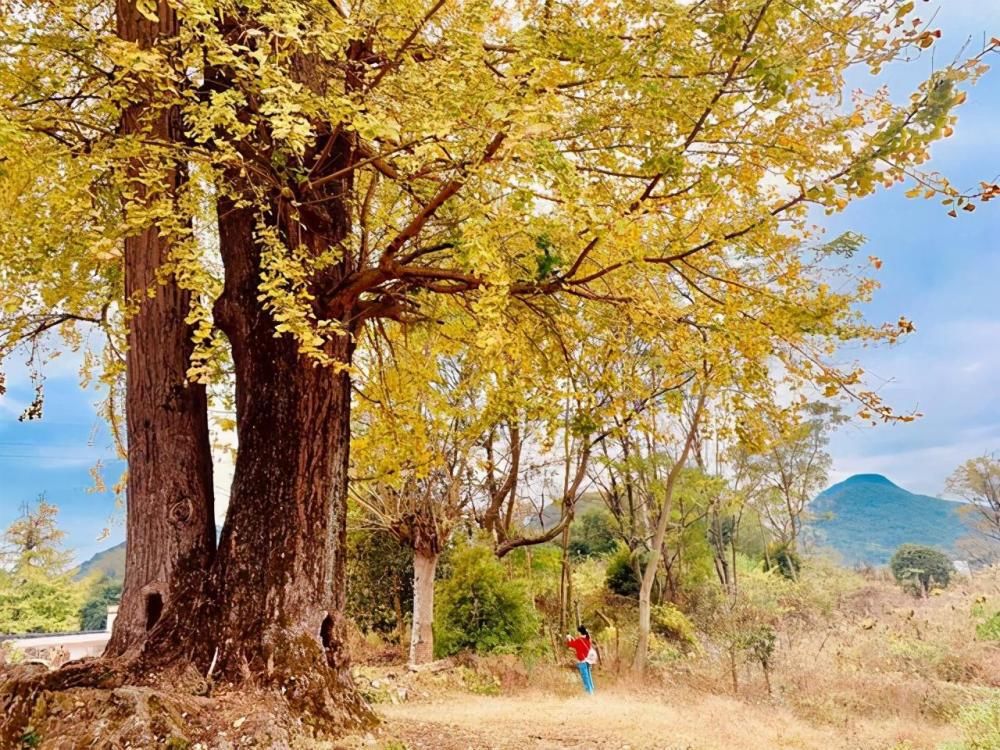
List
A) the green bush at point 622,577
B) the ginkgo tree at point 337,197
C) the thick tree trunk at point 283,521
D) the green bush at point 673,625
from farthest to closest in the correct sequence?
the green bush at point 622,577, the green bush at point 673,625, the thick tree trunk at point 283,521, the ginkgo tree at point 337,197

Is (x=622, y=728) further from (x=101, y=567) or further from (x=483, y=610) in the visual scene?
(x=101, y=567)

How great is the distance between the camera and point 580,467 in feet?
38.5

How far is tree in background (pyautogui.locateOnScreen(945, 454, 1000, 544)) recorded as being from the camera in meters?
21.8

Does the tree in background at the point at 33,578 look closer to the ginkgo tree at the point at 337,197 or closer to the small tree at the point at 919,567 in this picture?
the ginkgo tree at the point at 337,197

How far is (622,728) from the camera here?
5820 millimetres

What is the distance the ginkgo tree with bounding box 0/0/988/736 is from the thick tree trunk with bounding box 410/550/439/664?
7166 millimetres

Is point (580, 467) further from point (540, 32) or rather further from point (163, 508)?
point (540, 32)

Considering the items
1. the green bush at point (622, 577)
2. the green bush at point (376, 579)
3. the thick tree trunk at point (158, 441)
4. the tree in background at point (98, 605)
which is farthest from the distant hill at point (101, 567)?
the thick tree trunk at point (158, 441)

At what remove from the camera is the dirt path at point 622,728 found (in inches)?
191

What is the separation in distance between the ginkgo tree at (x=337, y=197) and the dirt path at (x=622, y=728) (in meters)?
1.33

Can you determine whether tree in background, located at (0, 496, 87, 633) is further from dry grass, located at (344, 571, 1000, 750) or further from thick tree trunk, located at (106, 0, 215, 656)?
thick tree trunk, located at (106, 0, 215, 656)

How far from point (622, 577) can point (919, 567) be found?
1224 cm

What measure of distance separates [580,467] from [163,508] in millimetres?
8339

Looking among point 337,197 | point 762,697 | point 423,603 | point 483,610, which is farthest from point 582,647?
point 337,197
